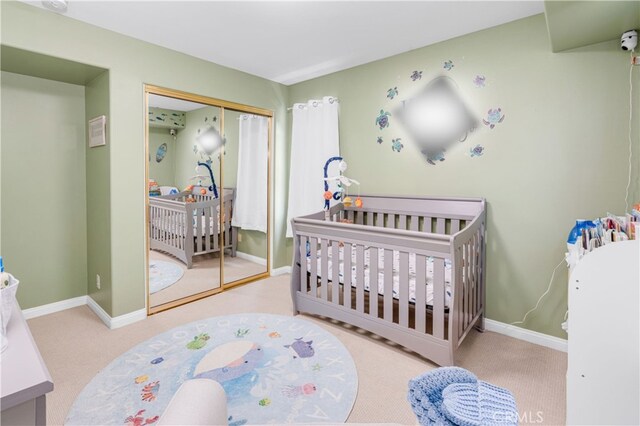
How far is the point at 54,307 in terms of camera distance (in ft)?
9.17

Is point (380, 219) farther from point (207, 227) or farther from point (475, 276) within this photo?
point (207, 227)

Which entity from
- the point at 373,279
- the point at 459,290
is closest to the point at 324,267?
the point at 373,279

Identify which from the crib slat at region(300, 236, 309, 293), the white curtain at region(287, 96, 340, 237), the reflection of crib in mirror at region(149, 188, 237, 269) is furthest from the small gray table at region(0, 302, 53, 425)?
the white curtain at region(287, 96, 340, 237)

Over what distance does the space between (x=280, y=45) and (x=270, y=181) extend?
4.86 feet

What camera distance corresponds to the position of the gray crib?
1.94 meters

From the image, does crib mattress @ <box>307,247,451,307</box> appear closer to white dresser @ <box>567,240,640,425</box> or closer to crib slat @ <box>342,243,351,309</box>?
crib slat @ <box>342,243,351,309</box>

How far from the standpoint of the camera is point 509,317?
2.41 metres

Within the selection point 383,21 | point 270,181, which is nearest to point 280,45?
point 383,21

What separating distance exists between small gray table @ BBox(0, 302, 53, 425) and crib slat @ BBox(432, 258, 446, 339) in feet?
5.82

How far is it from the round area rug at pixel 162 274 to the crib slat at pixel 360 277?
178 cm

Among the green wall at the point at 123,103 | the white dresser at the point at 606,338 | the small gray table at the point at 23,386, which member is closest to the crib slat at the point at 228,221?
the green wall at the point at 123,103

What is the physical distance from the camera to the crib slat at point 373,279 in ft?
7.28

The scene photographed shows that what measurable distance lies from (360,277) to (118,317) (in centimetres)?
193

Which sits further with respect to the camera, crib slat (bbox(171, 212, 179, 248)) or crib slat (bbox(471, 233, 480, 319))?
crib slat (bbox(171, 212, 179, 248))
